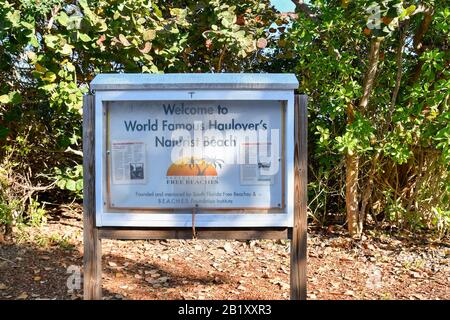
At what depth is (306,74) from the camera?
16.8 ft

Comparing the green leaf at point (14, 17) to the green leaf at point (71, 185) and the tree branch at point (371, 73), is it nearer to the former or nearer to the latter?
the green leaf at point (71, 185)

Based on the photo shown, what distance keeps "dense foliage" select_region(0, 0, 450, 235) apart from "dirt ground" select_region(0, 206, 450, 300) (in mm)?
343

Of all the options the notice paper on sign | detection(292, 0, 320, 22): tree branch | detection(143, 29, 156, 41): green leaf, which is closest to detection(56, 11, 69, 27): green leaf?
detection(143, 29, 156, 41): green leaf

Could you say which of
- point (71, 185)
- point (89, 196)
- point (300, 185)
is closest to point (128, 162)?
point (89, 196)

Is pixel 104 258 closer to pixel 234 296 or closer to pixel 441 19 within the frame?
pixel 234 296

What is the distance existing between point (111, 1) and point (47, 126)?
6.29ft

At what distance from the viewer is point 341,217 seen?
18.9 ft

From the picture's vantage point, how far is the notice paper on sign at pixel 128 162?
285 centimetres

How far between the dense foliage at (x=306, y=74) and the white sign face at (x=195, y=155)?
1569mm

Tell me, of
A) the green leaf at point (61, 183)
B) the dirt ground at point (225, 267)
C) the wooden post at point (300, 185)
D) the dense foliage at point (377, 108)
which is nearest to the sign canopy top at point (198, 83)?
the wooden post at point (300, 185)

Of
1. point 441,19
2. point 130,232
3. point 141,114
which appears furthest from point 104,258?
point 441,19

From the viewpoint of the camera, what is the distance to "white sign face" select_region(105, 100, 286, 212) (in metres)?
2.83

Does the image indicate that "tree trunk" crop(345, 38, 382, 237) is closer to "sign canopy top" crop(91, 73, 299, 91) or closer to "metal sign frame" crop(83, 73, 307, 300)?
"metal sign frame" crop(83, 73, 307, 300)

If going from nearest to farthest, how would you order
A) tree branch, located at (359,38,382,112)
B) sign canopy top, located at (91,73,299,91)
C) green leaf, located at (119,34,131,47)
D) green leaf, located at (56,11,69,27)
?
sign canopy top, located at (91,73,299,91) → green leaf, located at (56,11,69,27) → green leaf, located at (119,34,131,47) → tree branch, located at (359,38,382,112)
